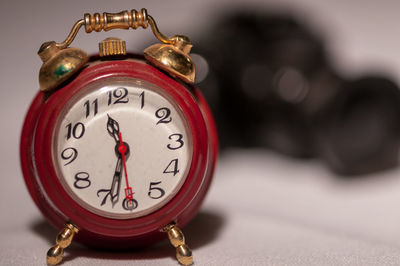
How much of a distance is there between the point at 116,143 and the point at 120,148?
0.01 meters

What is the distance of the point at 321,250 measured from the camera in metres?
0.86

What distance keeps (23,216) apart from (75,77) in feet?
1.39

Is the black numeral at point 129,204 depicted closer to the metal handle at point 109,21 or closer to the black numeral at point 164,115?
the black numeral at point 164,115

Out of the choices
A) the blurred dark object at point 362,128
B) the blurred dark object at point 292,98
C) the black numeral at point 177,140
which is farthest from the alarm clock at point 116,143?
the blurred dark object at point 362,128

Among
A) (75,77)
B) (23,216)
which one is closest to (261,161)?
(23,216)

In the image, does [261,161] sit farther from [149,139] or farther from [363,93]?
[149,139]

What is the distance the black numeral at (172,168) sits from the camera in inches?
31.3

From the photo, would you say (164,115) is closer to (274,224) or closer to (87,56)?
(87,56)

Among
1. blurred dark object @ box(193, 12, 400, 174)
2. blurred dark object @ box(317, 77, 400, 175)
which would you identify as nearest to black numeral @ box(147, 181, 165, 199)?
blurred dark object @ box(193, 12, 400, 174)

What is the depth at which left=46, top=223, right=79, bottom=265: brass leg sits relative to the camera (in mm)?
777

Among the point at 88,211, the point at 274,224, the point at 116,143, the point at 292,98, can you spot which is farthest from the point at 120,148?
the point at 292,98

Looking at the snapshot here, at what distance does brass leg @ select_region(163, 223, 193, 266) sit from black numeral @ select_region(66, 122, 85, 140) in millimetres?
202

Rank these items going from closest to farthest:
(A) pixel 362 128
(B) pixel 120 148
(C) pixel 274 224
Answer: (B) pixel 120 148, (C) pixel 274 224, (A) pixel 362 128

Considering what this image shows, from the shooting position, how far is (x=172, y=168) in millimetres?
795
